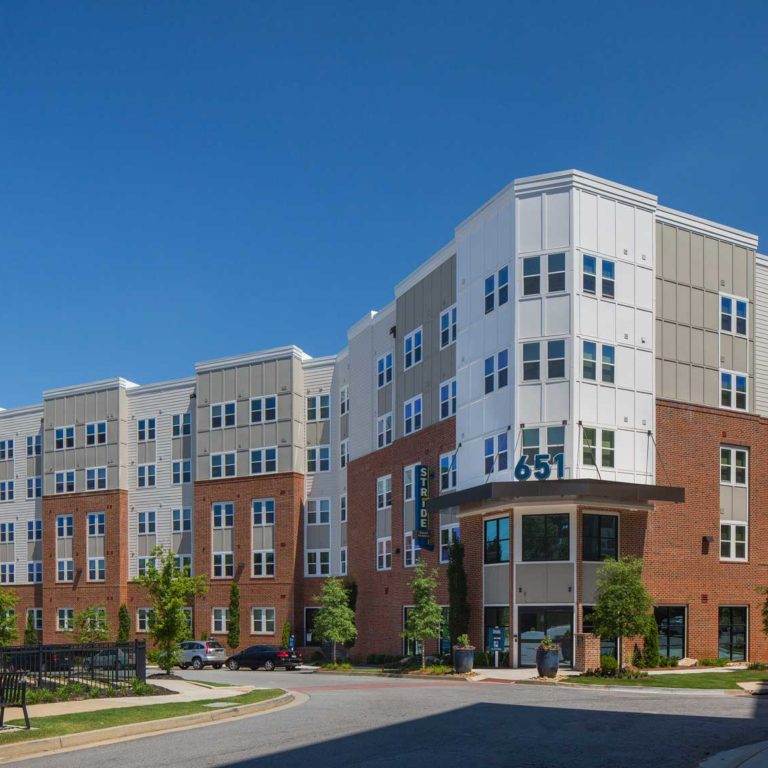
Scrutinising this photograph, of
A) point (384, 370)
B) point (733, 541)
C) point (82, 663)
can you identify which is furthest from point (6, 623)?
point (733, 541)

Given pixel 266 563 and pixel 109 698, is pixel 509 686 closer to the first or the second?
pixel 109 698

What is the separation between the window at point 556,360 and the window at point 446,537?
9.90 meters

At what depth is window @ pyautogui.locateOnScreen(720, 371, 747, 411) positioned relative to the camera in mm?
44594

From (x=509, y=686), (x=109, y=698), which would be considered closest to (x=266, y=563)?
(x=509, y=686)

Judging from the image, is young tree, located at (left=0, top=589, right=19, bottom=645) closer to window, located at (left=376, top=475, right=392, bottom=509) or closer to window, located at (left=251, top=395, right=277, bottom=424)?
window, located at (left=376, top=475, right=392, bottom=509)

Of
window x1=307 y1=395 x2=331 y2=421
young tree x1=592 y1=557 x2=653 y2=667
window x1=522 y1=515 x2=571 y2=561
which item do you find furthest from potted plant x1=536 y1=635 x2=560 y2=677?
window x1=307 y1=395 x2=331 y2=421

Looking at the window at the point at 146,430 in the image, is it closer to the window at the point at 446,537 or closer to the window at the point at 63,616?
the window at the point at 63,616

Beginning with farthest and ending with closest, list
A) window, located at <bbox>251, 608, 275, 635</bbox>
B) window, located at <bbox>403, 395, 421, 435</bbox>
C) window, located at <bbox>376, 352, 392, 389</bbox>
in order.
Result: window, located at <bbox>251, 608, 275, 635</bbox>
window, located at <bbox>376, 352, 392, 389</bbox>
window, located at <bbox>403, 395, 421, 435</bbox>

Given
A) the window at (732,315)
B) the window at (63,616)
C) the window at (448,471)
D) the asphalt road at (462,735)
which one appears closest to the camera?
the asphalt road at (462,735)

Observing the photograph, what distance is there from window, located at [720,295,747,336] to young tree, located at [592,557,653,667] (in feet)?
47.0

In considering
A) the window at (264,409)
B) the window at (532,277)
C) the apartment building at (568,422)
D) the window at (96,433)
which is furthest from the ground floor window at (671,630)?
the window at (96,433)

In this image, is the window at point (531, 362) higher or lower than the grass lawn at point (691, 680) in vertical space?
higher

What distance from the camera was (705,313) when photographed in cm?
4422

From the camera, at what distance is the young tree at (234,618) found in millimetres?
63031
